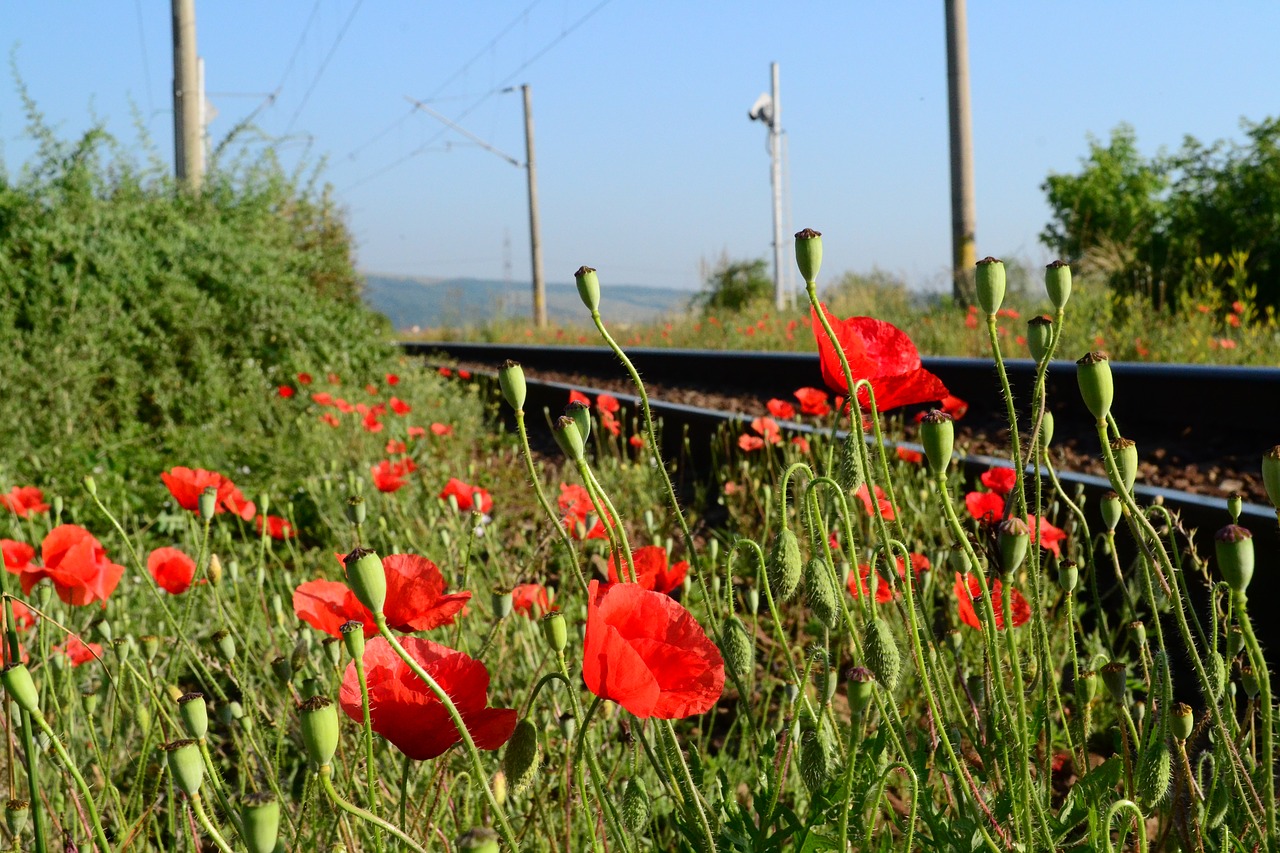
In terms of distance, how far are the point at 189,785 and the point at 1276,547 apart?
8.45ft

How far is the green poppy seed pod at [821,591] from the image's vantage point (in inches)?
44.0

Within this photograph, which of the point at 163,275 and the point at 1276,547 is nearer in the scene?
the point at 1276,547

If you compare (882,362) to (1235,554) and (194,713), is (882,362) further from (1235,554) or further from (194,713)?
(194,713)

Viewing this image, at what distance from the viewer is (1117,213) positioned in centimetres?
3078

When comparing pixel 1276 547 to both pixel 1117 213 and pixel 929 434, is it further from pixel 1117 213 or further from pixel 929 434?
pixel 1117 213

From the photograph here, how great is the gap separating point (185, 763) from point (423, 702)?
220mm

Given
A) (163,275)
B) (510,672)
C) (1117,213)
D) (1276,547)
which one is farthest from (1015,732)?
(1117,213)

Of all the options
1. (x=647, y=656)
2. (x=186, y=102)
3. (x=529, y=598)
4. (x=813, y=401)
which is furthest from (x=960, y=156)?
(x=647, y=656)

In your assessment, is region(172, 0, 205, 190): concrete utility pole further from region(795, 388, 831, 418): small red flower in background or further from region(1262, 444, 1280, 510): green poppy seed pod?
region(1262, 444, 1280, 510): green poppy seed pod

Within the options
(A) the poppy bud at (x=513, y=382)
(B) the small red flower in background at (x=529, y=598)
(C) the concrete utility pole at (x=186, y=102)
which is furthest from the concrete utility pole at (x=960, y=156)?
(A) the poppy bud at (x=513, y=382)

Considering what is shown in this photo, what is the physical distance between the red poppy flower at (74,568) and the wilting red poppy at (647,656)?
43.7 inches

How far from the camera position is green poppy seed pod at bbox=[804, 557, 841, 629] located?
3.67ft

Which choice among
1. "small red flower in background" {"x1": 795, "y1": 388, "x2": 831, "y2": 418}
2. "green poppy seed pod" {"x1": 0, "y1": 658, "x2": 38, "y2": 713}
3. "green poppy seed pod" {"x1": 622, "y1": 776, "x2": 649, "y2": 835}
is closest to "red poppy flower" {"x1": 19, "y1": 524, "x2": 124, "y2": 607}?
"green poppy seed pod" {"x1": 0, "y1": 658, "x2": 38, "y2": 713}

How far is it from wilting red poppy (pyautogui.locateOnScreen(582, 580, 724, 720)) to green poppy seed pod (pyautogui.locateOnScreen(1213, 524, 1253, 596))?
418mm
